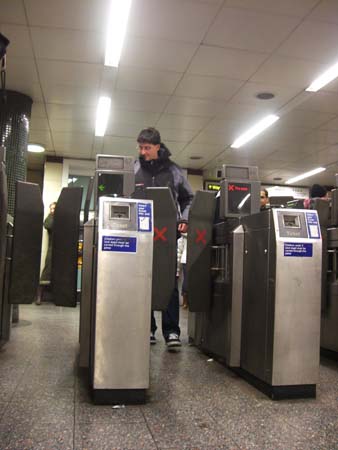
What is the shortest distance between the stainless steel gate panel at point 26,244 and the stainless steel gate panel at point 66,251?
122mm

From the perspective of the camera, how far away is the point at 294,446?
5.55 ft

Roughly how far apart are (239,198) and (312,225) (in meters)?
0.80

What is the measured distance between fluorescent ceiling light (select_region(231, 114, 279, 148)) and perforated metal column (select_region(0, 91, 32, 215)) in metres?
3.64

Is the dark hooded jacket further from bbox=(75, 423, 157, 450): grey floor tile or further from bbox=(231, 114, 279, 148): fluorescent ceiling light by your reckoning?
bbox=(231, 114, 279, 148): fluorescent ceiling light

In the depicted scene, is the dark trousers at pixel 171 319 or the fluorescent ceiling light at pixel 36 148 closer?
the dark trousers at pixel 171 319

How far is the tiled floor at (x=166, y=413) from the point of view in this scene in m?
1.69

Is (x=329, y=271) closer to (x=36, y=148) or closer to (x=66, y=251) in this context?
(x=66, y=251)

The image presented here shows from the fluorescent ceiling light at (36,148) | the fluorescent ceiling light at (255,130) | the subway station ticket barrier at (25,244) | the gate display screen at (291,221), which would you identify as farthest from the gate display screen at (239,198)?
the fluorescent ceiling light at (36,148)

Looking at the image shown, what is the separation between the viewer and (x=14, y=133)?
615cm

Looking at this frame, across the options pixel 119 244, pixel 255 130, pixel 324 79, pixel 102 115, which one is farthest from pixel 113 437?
pixel 255 130

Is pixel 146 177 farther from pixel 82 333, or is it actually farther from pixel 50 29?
pixel 50 29

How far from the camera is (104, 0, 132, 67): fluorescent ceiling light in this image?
4125 millimetres

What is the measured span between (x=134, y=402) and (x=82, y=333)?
2.19 ft

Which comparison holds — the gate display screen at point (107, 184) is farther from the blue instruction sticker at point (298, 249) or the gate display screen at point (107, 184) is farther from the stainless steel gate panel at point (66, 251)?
the blue instruction sticker at point (298, 249)
